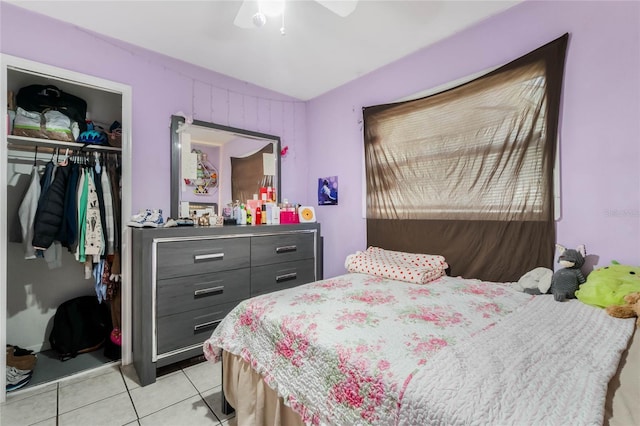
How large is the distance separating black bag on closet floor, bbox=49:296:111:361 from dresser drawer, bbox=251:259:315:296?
4.48ft

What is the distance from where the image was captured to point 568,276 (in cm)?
155

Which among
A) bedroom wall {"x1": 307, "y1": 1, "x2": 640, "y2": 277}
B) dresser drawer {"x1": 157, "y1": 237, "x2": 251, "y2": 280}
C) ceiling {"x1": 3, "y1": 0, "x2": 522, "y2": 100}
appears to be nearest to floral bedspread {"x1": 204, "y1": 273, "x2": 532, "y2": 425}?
bedroom wall {"x1": 307, "y1": 1, "x2": 640, "y2": 277}

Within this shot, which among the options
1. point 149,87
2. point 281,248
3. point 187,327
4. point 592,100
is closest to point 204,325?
point 187,327

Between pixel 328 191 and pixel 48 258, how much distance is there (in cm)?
239

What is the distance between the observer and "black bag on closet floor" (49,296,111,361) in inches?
92.0

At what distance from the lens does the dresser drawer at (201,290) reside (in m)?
2.01

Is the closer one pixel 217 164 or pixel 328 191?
pixel 217 164

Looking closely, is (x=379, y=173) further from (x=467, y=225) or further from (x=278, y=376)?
(x=278, y=376)

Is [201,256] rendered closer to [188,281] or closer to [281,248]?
[188,281]

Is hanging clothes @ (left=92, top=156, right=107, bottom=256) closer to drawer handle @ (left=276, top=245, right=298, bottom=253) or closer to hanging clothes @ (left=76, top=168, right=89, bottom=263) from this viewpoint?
hanging clothes @ (left=76, top=168, right=89, bottom=263)

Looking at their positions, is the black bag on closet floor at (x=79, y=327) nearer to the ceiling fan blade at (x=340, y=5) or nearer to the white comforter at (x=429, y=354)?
the white comforter at (x=429, y=354)

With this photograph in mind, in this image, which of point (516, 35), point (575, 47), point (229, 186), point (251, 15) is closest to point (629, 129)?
point (575, 47)

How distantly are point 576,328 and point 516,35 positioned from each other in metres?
1.82

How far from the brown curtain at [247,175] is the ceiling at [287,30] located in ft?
2.67
